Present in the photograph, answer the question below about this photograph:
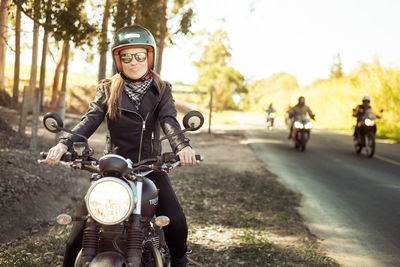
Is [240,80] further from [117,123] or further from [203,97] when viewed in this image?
[117,123]

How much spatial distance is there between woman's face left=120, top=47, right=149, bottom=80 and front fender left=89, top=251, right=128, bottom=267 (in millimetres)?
1492

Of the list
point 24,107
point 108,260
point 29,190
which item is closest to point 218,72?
point 24,107

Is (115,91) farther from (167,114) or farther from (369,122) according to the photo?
(369,122)

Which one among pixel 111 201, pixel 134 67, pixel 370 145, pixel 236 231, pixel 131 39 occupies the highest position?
pixel 131 39

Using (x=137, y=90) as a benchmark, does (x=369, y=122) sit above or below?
below

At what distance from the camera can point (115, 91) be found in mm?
3428

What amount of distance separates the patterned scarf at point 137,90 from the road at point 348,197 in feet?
10.5

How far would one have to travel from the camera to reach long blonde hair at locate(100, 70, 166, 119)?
3.38 metres

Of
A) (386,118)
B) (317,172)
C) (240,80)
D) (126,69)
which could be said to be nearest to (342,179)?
(317,172)

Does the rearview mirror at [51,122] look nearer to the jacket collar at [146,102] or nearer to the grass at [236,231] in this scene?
the jacket collar at [146,102]

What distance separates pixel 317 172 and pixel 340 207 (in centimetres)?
411

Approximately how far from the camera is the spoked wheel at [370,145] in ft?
50.2

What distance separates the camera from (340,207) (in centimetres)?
809

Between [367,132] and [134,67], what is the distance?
538 inches
